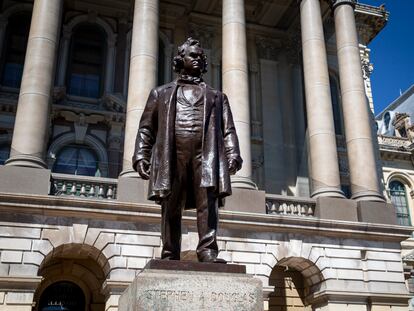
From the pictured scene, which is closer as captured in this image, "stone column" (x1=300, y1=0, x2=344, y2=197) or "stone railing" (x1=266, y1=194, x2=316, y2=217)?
"stone railing" (x1=266, y1=194, x2=316, y2=217)

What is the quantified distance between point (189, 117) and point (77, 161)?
17084mm

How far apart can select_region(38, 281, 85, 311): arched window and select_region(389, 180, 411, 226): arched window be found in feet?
75.1

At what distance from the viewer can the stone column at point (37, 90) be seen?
17.0m

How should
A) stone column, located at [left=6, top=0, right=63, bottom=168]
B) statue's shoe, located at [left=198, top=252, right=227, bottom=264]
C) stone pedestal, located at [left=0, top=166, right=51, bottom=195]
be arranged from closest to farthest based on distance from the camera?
statue's shoe, located at [left=198, top=252, right=227, bottom=264] < stone pedestal, located at [left=0, top=166, right=51, bottom=195] < stone column, located at [left=6, top=0, right=63, bottom=168]

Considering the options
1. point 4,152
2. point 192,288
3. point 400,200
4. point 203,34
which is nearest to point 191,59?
point 192,288

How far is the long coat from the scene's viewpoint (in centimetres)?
643

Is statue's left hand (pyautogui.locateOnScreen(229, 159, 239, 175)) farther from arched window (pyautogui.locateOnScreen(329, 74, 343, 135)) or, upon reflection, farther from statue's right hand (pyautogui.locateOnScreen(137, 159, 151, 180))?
arched window (pyautogui.locateOnScreen(329, 74, 343, 135))

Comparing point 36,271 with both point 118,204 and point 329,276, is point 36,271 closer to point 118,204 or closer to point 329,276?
point 118,204

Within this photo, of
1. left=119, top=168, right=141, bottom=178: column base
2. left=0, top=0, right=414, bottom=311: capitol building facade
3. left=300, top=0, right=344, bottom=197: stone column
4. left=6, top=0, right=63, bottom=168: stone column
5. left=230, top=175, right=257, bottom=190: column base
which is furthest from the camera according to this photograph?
left=300, top=0, right=344, bottom=197: stone column

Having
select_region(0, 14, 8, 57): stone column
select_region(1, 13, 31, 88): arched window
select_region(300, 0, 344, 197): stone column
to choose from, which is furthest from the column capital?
select_region(0, 14, 8, 57): stone column

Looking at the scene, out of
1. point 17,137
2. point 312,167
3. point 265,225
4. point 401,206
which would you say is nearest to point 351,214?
point 312,167

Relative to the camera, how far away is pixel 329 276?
60.7 feet

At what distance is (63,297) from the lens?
2000 centimetres

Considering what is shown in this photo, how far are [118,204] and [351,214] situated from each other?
853 cm
